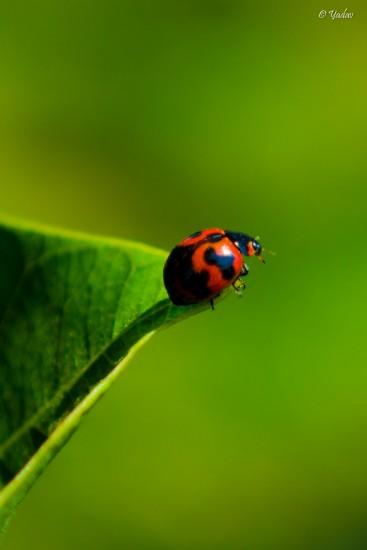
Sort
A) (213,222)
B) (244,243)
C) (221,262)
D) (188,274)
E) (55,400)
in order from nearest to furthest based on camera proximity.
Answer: (55,400) < (188,274) < (221,262) < (244,243) < (213,222)

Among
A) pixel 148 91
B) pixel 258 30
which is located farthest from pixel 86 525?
pixel 258 30

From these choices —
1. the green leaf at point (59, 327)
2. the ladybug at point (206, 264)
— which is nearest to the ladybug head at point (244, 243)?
the ladybug at point (206, 264)

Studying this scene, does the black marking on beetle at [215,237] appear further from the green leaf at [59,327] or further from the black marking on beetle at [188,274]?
the green leaf at [59,327]

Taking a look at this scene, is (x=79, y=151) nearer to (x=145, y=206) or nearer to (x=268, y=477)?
(x=145, y=206)

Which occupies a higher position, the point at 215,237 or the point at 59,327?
the point at 59,327

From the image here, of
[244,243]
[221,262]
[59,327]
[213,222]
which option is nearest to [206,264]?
[221,262]

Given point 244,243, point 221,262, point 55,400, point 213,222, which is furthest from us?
point 213,222

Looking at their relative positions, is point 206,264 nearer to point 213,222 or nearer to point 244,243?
point 244,243

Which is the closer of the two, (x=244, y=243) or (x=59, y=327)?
(x=59, y=327)
